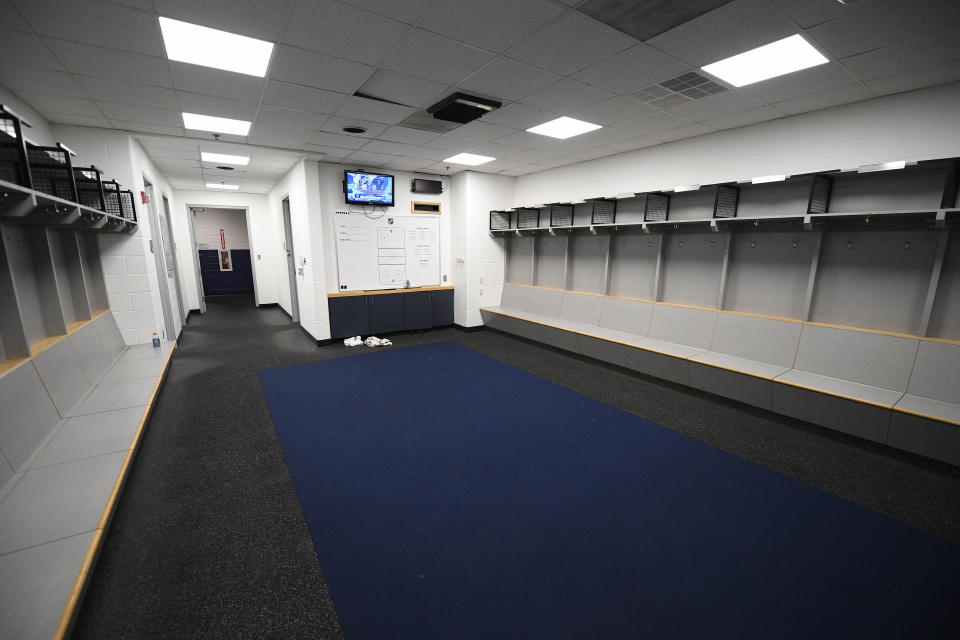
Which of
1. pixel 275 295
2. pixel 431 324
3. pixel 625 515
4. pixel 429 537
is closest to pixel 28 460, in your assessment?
pixel 429 537

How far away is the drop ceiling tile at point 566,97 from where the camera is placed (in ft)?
9.45

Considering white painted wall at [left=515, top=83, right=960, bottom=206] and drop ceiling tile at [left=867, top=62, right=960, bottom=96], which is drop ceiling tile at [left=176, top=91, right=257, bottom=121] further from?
drop ceiling tile at [left=867, top=62, right=960, bottom=96]

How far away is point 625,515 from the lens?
2.16m

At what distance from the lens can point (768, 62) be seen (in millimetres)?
2490

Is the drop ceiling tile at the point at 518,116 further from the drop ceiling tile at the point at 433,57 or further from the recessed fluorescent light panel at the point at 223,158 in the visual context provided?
the recessed fluorescent light panel at the point at 223,158

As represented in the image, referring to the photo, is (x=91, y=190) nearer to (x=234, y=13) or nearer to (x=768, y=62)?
(x=234, y=13)

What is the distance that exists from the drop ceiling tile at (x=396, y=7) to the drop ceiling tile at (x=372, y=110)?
1242 millimetres

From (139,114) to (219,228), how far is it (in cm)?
879

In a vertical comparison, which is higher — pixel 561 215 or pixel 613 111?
pixel 613 111

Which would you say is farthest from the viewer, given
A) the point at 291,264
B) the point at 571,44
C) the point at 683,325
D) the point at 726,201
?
the point at 291,264

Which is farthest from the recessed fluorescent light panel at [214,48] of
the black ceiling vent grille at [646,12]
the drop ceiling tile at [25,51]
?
the black ceiling vent grille at [646,12]

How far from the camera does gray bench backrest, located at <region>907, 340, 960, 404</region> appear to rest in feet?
8.91

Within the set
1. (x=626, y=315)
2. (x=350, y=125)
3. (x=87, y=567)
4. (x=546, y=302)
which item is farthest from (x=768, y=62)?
(x=87, y=567)

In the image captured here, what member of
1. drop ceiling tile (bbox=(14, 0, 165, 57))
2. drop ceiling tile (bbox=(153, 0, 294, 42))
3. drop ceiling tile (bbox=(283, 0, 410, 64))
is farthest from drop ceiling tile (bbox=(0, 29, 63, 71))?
drop ceiling tile (bbox=(283, 0, 410, 64))
